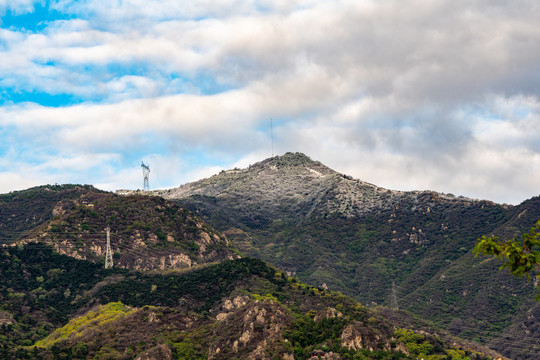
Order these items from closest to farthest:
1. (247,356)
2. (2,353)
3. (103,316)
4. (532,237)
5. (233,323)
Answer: (532,237) → (247,356) → (2,353) → (233,323) → (103,316)

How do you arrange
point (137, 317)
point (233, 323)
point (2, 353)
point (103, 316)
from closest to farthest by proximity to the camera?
point (2, 353)
point (233, 323)
point (137, 317)
point (103, 316)

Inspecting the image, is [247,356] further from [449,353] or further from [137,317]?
[449,353]

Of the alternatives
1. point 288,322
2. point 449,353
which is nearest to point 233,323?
point 288,322

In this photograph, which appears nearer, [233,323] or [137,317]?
[233,323]

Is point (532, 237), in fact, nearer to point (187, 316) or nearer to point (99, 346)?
point (99, 346)

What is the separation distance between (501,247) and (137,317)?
164m

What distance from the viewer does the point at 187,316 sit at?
18725 centimetres

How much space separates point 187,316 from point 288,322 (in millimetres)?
31165

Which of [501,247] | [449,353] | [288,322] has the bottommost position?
[449,353]

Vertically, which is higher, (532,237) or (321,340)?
(532,237)

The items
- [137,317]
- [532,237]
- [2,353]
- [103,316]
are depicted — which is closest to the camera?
[532,237]

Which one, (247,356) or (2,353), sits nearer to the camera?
(247,356)

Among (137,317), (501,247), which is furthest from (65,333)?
(501,247)

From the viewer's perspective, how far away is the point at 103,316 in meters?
200
